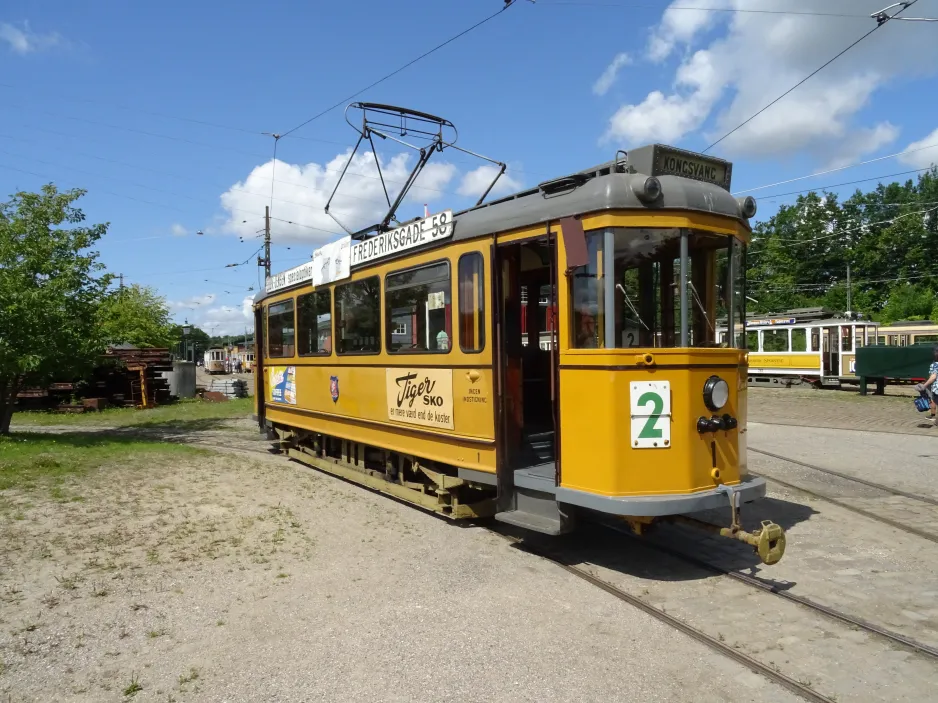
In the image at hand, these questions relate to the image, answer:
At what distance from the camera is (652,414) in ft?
17.4

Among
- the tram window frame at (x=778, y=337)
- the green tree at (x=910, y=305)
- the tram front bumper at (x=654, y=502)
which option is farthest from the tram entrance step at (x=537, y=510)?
the green tree at (x=910, y=305)

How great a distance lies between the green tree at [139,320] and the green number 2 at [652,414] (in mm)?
30704

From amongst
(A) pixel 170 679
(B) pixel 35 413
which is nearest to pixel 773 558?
(A) pixel 170 679

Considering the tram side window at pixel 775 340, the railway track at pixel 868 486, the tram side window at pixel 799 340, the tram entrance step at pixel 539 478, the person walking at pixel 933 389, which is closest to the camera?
the tram entrance step at pixel 539 478

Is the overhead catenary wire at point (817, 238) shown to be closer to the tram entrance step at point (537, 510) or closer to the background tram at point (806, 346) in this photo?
the background tram at point (806, 346)

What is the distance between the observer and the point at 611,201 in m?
5.40

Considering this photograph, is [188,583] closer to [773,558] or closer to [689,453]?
[689,453]

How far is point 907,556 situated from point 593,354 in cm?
329

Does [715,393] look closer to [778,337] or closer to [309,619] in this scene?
[309,619]

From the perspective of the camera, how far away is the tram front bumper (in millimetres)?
5168

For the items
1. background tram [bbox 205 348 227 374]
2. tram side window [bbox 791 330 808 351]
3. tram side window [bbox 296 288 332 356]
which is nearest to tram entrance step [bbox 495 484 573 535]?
tram side window [bbox 296 288 332 356]

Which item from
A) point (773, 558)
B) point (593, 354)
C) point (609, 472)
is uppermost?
point (593, 354)

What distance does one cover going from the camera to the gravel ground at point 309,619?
12.4 feet

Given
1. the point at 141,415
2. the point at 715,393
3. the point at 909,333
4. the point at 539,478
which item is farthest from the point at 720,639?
the point at 909,333
